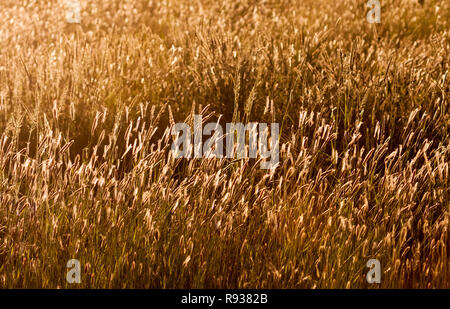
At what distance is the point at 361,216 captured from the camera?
2221 millimetres

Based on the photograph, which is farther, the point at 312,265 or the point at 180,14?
the point at 180,14

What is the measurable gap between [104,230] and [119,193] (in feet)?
0.51

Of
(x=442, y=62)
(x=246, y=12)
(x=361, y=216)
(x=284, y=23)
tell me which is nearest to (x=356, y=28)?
(x=284, y=23)

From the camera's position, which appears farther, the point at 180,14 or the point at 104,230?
the point at 180,14

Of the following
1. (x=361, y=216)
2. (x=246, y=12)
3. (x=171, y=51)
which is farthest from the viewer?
(x=246, y=12)

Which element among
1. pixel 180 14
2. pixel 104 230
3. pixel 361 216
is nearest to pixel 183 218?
pixel 104 230

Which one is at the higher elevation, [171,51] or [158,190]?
[171,51]

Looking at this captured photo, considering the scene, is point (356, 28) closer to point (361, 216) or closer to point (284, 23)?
point (284, 23)

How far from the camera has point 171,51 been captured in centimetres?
419

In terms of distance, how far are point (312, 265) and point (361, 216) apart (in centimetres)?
24

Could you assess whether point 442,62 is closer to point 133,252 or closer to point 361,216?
point 361,216
